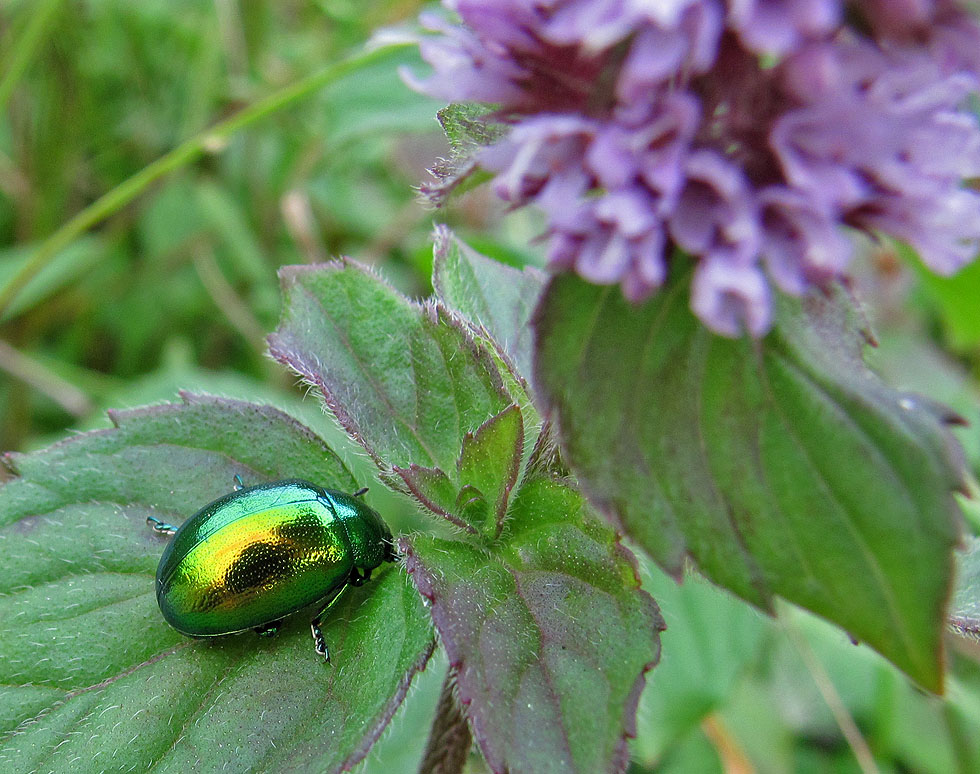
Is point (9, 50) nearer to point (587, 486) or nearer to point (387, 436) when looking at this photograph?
point (387, 436)

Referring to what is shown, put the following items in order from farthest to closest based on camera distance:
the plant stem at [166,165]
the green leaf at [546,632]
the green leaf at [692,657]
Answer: the plant stem at [166,165]
the green leaf at [692,657]
the green leaf at [546,632]

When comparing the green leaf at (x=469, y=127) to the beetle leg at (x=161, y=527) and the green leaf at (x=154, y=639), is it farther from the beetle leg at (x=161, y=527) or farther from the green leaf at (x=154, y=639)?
the beetle leg at (x=161, y=527)

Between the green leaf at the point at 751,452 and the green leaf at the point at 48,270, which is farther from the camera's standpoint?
the green leaf at the point at 48,270

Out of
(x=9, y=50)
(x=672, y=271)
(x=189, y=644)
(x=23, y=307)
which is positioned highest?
(x=9, y=50)

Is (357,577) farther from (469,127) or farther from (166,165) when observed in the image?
(166,165)

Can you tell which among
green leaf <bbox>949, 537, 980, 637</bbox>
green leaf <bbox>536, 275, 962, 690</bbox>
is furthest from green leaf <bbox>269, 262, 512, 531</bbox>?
green leaf <bbox>949, 537, 980, 637</bbox>

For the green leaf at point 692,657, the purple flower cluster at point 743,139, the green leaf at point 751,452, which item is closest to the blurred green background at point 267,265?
the green leaf at point 692,657

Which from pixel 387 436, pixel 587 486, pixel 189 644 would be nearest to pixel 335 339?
pixel 387 436
